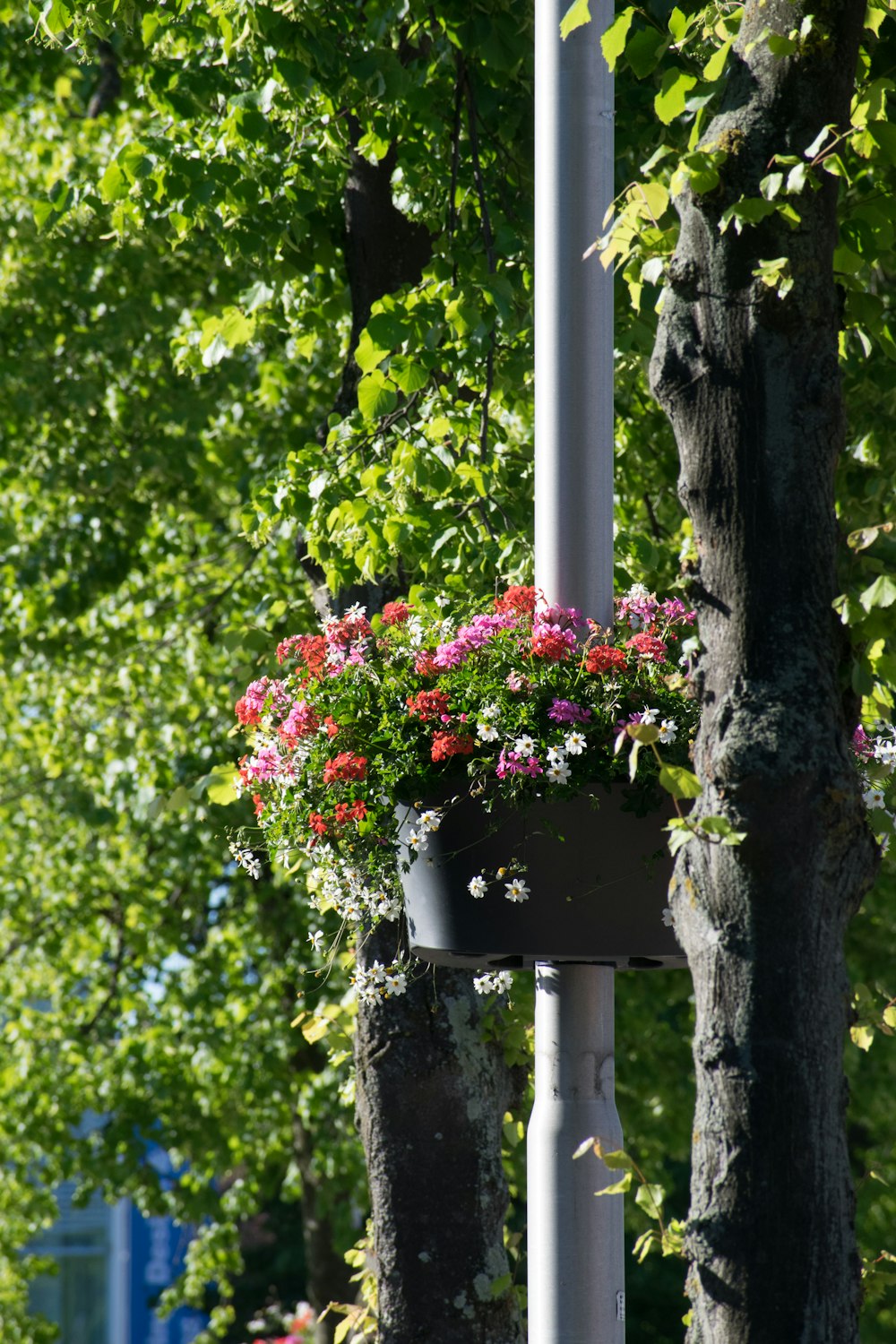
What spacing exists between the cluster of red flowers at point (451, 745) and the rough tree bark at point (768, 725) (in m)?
0.53

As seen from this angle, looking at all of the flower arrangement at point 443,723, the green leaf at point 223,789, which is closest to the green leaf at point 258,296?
the green leaf at point 223,789

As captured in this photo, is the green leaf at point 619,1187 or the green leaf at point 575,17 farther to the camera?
the green leaf at point 575,17

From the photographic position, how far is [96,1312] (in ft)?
89.5

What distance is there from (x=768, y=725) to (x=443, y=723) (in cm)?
72

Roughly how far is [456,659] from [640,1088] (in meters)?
8.85

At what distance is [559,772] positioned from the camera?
2375 mm

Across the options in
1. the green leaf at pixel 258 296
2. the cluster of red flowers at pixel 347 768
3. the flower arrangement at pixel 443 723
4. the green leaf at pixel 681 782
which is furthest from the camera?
the green leaf at pixel 258 296

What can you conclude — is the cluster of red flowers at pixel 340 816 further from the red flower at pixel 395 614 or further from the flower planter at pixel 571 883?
the red flower at pixel 395 614

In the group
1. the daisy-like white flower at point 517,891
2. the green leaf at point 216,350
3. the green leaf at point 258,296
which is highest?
the green leaf at point 258,296

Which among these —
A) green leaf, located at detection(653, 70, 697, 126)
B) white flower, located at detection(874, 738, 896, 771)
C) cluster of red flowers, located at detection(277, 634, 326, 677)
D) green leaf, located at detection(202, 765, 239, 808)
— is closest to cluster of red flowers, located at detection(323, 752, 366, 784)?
→ cluster of red flowers, located at detection(277, 634, 326, 677)

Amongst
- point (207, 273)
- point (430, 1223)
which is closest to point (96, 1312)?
point (207, 273)

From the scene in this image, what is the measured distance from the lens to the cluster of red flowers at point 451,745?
2473 mm

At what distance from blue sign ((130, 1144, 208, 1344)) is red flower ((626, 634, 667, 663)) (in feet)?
53.2

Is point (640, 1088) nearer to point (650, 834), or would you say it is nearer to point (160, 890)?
point (160, 890)
